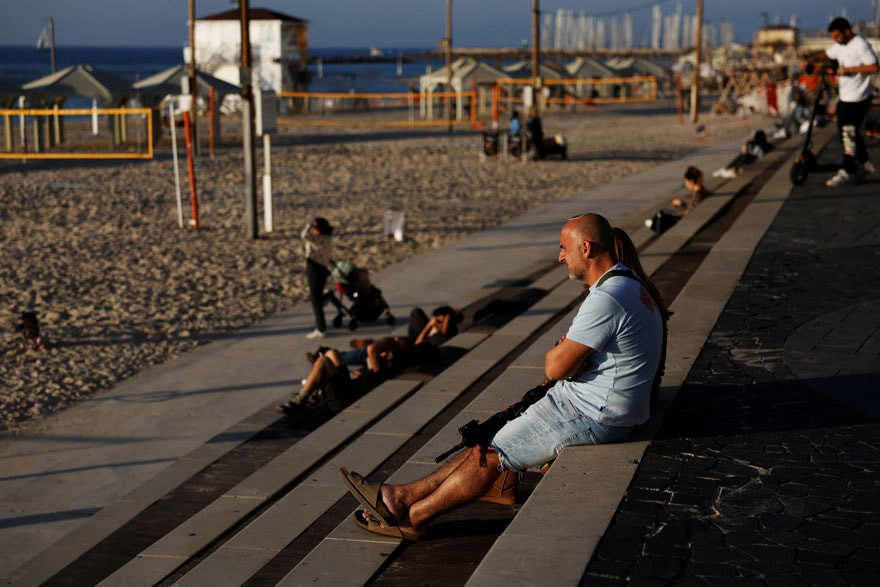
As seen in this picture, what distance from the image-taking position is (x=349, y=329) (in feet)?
34.9

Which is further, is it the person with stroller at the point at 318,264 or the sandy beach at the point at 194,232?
the person with stroller at the point at 318,264

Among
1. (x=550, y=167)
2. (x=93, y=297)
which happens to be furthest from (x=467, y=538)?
(x=550, y=167)

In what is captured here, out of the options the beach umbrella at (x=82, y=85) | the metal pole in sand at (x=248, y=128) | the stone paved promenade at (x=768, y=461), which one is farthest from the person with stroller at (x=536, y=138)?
the stone paved promenade at (x=768, y=461)

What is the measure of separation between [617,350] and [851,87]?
26.4ft

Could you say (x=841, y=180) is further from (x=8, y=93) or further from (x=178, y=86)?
(x=178, y=86)

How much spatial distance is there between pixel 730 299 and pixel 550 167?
18596 mm

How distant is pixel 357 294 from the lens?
414 inches

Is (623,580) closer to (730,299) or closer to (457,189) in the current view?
(730,299)

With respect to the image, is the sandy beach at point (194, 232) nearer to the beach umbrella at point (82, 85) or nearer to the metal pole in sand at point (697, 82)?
the beach umbrella at point (82, 85)

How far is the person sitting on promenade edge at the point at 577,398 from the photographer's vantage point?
4.32 metres

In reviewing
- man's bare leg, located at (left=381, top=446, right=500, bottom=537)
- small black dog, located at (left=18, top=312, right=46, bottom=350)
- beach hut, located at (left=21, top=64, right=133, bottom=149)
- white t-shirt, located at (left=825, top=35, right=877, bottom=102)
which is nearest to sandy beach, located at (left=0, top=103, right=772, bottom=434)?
small black dog, located at (left=18, top=312, right=46, bottom=350)

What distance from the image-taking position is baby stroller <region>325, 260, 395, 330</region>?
1049cm

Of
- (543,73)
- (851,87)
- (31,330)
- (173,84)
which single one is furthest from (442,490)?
(543,73)

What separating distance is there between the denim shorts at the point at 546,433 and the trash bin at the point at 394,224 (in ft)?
36.9
